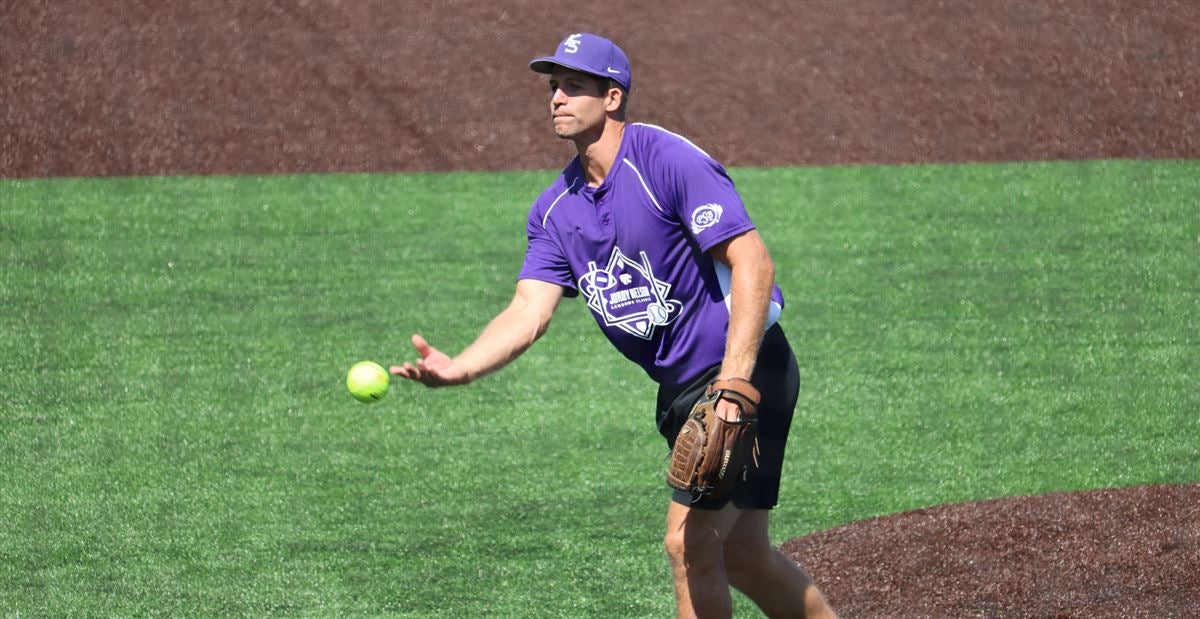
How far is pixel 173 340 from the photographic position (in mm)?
8789

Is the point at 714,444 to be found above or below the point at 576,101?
below

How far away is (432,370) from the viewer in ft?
13.9

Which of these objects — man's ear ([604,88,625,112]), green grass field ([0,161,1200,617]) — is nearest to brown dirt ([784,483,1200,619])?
green grass field ([0,161,1200,617])

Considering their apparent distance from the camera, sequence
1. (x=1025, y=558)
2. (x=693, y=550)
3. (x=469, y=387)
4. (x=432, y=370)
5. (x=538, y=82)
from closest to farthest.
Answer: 1. (x=432, y=370)
2. (x=693, y=550)
3. (x=1025, y=558)
4. (x=469, y=387)
5. (x=538, y=82)

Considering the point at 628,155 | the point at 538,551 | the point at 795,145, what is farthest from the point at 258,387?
the point at 795,145

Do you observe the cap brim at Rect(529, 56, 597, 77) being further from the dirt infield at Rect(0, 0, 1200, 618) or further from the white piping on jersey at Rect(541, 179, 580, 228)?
the dirt infield at Rect(0, 0, 1200, 618)

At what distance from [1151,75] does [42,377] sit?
9755 mm

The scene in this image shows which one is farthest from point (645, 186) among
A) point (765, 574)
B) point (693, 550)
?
point (765, 574)

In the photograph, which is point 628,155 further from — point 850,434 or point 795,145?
point 795,145

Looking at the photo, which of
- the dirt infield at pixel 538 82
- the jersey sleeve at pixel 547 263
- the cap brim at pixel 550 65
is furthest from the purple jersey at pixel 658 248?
the dirt infield at pixel 538 82

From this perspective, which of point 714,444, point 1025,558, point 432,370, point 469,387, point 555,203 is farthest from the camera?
point 469,387

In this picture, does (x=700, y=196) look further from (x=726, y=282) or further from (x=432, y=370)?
(x=432, y=370)

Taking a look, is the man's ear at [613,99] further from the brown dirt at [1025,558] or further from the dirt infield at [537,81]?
the dirt infield at [537,81]

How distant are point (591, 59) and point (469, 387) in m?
4.17
